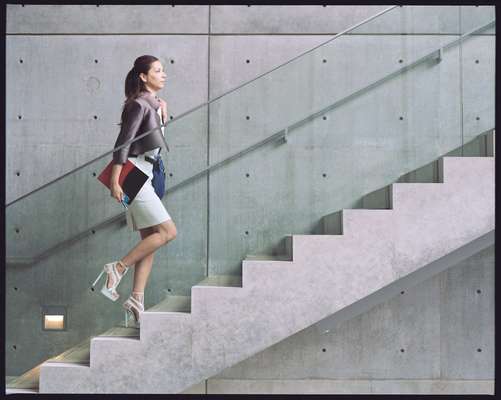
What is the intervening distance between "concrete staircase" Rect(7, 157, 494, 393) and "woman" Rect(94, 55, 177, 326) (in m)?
0.36

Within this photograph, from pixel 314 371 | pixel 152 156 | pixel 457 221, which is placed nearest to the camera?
pixel 457 221

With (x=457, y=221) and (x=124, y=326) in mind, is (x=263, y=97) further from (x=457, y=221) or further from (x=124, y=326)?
(x=124, y=326)

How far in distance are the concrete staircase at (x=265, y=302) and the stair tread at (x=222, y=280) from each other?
43 mm

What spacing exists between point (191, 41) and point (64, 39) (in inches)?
41.5

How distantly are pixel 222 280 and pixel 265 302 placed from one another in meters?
0.30

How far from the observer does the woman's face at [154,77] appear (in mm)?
4289

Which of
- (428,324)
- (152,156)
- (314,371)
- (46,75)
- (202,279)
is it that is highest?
(46,75)

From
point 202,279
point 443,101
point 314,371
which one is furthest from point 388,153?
point 314,371

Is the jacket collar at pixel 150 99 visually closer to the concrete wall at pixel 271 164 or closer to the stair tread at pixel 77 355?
the concrete wall at pixel 271 164

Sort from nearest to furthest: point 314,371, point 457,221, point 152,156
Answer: point 457,221 → point 152,156 → point 314,371

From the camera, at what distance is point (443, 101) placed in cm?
404

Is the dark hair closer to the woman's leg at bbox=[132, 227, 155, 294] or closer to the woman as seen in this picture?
the woman

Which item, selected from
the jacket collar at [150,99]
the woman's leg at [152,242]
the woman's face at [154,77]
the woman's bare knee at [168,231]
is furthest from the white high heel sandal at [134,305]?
the woman's face at [154,77]

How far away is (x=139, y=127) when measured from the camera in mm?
4082
